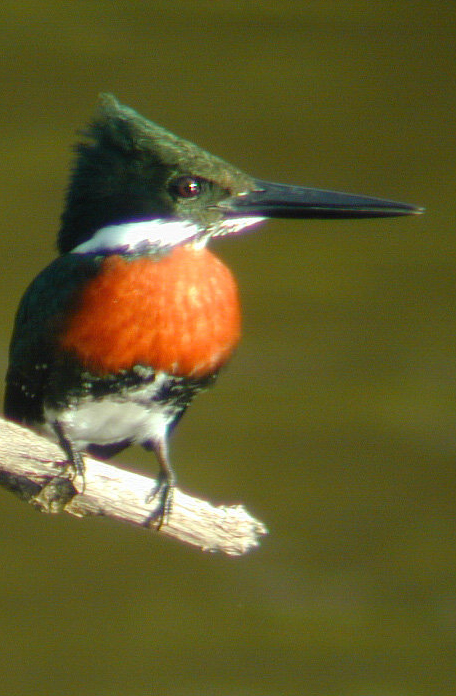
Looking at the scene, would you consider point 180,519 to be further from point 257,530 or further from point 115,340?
point 115,340

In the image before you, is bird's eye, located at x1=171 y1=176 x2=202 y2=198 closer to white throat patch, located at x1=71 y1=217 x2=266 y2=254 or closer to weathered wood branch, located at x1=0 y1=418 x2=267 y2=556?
white throat patch, located at x1=71 y1=217 x2=266 y2=254

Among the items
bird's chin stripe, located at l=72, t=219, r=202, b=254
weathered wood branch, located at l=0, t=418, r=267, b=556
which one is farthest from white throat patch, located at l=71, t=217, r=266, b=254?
weathered wood branch, located at l=0, t=418, r=267, b=556

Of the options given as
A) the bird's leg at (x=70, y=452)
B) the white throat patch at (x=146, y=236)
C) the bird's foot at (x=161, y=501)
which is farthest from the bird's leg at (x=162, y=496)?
the white throat patch at (x=146, y=236)

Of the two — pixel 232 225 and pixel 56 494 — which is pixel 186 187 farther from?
pixel 56 494

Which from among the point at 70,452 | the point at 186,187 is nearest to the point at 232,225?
the point at 186,187

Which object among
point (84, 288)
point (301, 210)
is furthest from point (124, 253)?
point (301, 210)

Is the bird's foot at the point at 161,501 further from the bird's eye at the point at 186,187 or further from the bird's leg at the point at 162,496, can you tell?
Answer: the bird's eye at the point at 186,187

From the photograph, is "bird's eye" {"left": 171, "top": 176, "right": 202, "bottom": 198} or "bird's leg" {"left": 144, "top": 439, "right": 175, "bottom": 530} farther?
"bird's leg" {"left": 144, "top": 439, "right": 175, "bottom": 530}
